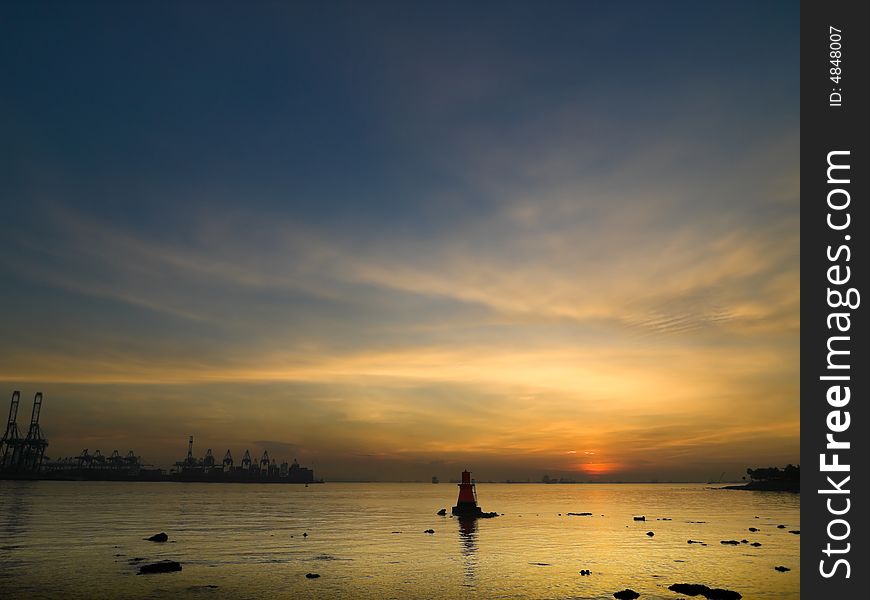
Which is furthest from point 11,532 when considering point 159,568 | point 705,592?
point 705,592

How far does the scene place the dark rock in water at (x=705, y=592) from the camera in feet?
125

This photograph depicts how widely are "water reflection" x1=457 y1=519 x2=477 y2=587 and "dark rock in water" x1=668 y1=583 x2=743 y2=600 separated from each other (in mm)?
14573

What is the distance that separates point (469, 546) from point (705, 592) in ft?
111

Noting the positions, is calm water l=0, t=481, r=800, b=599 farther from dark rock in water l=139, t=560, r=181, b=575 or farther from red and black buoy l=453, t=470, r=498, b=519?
red and black buoy l=453, t=470, r=498, b=519

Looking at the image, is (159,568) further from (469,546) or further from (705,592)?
(705,592)

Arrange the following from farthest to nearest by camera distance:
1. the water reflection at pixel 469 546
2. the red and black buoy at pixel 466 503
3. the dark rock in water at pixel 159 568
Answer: the red and black buoy at pixel 466 503
the water reflection at pixel 469 546
the dark rock in water at pixel 159 568

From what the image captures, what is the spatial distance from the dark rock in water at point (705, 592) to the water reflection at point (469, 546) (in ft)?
47.8

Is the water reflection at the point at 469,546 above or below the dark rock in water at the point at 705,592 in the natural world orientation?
below

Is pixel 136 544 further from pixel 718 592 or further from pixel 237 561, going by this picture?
pixel 718 592

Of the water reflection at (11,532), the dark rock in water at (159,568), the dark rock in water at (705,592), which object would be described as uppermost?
the dark rock in water at (705,592)

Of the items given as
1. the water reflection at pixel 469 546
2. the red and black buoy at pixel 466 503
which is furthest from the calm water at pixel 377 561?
the red and black buoy at pixel 466 503

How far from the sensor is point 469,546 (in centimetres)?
6862

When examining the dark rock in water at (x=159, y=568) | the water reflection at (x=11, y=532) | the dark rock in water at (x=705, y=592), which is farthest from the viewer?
the water reflection at (x=11, y=532)

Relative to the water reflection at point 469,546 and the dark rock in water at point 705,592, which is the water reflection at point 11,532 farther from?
the dark rock in water at point 705,592
